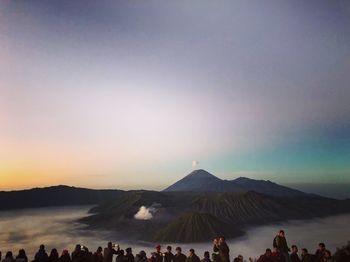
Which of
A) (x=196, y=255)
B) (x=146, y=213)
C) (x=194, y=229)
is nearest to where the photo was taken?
(x=196, y=255)

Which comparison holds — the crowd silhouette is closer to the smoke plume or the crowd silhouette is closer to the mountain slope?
the mountain slope

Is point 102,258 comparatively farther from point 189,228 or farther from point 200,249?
point 189,228

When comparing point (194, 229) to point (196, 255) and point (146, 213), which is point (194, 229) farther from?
point (196, 255)

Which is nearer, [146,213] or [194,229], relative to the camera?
[194,229]

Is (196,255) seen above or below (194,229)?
above

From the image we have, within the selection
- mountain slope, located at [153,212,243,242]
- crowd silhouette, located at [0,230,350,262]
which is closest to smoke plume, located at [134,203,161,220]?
mountain slope, located at [153,212,243,242]

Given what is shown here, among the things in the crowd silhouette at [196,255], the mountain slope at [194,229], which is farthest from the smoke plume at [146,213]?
the crowd silhouette at [196,255]

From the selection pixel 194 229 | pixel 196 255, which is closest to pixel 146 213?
pixel 194 229

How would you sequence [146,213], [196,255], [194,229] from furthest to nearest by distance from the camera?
1. [146,213]
2. [194,229]
3. [196,255]

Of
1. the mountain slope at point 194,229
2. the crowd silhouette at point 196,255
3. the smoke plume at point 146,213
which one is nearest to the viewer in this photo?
the crowd silhouette at point 196,255

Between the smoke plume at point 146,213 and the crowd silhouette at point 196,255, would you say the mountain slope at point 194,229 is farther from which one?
the crowd silhouette at point 196,255

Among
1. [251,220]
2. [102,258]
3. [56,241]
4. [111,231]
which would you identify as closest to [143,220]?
[111,231]
